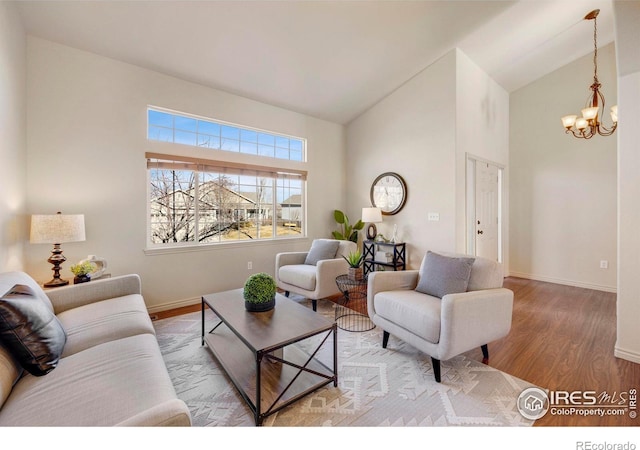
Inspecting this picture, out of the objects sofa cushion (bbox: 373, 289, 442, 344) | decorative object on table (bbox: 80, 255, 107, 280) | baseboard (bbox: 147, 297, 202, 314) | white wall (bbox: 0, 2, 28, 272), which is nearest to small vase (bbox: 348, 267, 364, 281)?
sofa cushion (bbox: 373, 289, 442, 344)

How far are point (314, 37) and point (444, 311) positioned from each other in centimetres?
304

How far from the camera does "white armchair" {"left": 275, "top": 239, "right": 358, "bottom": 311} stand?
10.2 feet

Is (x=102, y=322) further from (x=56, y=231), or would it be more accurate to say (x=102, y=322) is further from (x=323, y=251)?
(x=323, y=251)

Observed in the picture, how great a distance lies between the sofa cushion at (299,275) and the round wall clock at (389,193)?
1740mm

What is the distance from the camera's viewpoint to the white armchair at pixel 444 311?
1.73 m

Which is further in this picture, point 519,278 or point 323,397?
point 519,278

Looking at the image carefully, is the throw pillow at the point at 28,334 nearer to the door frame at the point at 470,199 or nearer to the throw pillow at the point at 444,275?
the throw pillow at the point at 444,275

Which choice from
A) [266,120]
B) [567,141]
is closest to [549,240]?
[567,141]

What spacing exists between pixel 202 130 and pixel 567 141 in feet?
18.2

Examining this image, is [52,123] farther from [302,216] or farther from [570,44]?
[570,44]

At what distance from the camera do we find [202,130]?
3.53m

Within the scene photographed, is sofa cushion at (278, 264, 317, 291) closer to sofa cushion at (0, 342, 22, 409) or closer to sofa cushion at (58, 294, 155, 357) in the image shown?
sofa cushion at (58, 294, 155, 357)

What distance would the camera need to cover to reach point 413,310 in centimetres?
195

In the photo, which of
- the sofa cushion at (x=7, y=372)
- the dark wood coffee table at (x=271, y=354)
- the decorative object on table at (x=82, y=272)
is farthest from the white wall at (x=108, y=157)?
the sofa cushion at (x=7, y=372)
